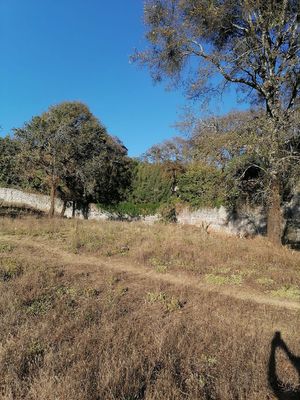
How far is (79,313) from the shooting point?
5.49 meters

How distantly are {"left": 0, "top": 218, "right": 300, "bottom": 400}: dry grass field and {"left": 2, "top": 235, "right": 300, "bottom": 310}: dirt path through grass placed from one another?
3 cm

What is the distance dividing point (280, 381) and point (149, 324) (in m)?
2.08

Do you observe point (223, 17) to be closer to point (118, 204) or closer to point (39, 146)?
point (39, 146)

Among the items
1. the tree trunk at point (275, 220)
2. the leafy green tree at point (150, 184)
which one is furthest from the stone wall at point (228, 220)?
the tree trunk at point (275, 220)

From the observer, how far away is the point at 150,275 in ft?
30.0

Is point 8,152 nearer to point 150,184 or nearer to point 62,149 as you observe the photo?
point 62,149

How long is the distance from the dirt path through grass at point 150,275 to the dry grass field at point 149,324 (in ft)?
0.09

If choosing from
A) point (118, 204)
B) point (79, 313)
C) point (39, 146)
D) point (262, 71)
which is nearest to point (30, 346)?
point (79, 313)

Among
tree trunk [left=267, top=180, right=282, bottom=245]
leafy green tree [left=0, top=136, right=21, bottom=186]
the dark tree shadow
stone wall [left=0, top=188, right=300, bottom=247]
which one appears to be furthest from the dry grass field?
leafy green tree [left=0, top=136, right=21, bottom=186]

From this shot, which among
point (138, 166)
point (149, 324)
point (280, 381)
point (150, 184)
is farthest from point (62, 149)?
point (280, 381)

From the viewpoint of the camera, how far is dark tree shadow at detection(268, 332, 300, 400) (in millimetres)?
3730

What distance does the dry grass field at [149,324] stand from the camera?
357 centimetres

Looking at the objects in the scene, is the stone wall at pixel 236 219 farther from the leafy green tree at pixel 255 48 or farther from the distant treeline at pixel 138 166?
the leafy green tree at pixel 255 48

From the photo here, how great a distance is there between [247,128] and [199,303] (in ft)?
23.2
